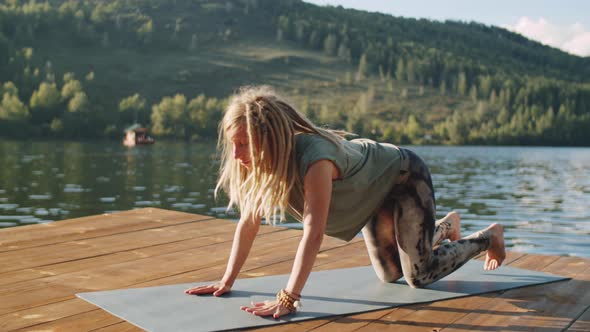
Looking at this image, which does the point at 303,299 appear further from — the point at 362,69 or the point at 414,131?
the point at 362,69

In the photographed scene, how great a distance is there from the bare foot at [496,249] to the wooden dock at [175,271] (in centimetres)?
29

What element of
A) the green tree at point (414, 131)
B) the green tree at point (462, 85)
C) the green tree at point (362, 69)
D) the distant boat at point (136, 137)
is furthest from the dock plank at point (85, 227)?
the green tree at point (362, 69)

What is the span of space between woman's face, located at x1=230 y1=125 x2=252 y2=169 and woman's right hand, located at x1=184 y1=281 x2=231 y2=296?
894 millimetres

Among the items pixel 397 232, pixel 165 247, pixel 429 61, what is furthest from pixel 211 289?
pixel 429 61

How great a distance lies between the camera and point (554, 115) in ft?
380

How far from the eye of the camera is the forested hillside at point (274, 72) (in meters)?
97.7

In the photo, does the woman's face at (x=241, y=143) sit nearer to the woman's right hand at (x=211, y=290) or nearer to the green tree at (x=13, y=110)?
the woman's right hand at (x=211, y=290)

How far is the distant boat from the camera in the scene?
3344 inches

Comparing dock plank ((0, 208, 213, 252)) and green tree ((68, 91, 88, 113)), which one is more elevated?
dock plank ((0, 208, 213, 252))

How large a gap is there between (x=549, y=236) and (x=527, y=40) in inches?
7389

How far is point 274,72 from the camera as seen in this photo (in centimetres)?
12631

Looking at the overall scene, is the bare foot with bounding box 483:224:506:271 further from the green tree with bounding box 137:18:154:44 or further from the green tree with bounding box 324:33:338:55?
the green tree with bounding box 324:33:338:55

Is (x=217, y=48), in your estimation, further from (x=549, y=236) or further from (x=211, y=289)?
(x=211, y=289)

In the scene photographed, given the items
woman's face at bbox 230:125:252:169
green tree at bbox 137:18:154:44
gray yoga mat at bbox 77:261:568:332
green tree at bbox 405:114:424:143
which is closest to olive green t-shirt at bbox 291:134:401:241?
woman's face at bbox 230:125:252:169
